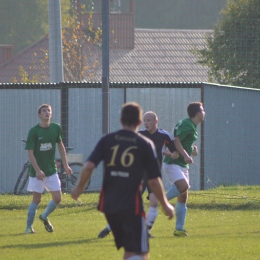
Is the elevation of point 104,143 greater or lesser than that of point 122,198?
greater

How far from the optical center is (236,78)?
21.5 m

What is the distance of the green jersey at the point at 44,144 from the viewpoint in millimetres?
11383

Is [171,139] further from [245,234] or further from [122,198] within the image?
[122,198]

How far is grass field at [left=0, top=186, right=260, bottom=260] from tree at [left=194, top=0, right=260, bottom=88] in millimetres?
4172

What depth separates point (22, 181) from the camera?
1884cm

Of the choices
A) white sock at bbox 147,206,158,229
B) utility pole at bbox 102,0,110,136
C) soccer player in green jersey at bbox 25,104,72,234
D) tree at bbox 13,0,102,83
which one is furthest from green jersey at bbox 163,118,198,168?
tree at bbox 13,0,102,83

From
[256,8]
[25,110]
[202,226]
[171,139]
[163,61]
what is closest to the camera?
[171,139]

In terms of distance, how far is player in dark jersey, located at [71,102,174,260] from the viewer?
664 cm

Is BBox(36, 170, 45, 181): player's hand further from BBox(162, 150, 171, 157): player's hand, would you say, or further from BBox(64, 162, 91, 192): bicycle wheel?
BBox(64, 162, 91, 192): bicycle wheel

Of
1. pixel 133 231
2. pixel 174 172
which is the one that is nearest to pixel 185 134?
pixel 174 172

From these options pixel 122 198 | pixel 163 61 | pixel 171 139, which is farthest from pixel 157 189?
pixel 163 61

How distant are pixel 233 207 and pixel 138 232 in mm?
9267

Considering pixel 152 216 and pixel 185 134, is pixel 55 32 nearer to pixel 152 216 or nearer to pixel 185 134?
pixel 185 134

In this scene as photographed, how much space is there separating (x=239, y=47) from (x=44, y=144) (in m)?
10.1
